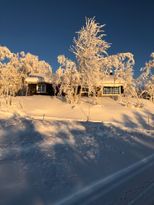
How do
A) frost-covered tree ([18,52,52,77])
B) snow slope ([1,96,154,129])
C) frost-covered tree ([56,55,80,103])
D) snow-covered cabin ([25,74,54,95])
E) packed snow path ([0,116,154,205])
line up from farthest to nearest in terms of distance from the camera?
frost-covered tree ([18,52,52,77]) < snow-covered cabin ([25,74,54,95]) < frost-covered tree ([56,55,80,103]) < snow slope ([1,96,154,129]) < packed snow path ([0,116,154,205])

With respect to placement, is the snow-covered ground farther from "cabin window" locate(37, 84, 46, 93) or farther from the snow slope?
"cabin window" locate(37, 84, 46, 93)

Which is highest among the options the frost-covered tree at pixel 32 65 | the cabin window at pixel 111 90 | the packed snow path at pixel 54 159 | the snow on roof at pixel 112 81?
the frost-covered tree at pixel 32 65

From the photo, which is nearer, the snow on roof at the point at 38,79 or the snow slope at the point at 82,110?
the snow slope at the point at 82,110

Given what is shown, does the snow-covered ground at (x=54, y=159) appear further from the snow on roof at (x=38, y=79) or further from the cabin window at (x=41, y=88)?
the cabin window at (x=41, y=88)

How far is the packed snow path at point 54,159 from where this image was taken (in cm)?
817

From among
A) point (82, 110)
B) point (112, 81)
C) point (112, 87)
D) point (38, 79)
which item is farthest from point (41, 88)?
point (82, 110)

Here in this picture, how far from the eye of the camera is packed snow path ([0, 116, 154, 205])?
817 centimetres

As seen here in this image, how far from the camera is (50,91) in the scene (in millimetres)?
55156

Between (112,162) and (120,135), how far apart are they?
681 centimetres

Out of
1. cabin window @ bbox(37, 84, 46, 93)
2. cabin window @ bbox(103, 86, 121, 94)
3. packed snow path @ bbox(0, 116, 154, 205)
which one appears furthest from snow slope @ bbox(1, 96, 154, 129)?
packed snow path @ bbox(0, 116, 154, 205)


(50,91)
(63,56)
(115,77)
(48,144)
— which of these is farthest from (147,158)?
(50,91)

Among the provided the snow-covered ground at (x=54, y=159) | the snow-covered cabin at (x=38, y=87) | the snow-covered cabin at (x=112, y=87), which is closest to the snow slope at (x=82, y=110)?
the snow-covered cabin at (x=112, y=87)

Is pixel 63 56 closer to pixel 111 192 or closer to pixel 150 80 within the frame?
pixel 150 80

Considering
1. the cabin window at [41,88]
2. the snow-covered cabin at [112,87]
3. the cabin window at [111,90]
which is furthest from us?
the cabin window at [41,88]
